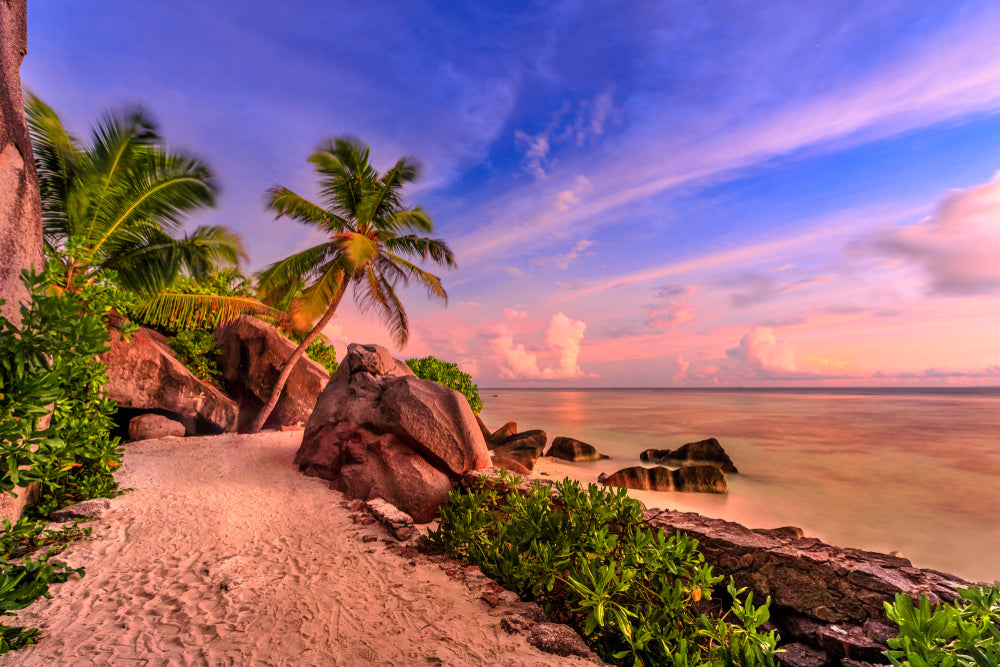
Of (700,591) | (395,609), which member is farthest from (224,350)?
(700,591)

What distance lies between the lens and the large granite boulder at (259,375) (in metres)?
14.1

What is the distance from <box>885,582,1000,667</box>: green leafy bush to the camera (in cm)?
183

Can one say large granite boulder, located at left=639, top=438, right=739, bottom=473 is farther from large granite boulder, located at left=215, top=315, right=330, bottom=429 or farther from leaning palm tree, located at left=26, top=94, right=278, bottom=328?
leaning palm tree, located at left=26, top=94, right=278, bottom=328

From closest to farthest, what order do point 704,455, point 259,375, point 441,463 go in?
point 441,463
point 259,375
point 704,455

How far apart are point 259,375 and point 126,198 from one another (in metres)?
6.10

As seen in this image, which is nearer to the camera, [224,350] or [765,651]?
[765,651]

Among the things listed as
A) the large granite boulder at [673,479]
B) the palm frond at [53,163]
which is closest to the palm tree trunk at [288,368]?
the palm frond at [53,163]

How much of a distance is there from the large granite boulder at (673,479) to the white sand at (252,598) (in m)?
8.03

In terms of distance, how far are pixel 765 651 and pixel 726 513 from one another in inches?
355

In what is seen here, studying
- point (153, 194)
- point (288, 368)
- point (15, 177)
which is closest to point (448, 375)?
point (288, 368)

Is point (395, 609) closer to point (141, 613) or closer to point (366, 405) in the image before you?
point (141, 613)

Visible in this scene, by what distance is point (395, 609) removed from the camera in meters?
3.76

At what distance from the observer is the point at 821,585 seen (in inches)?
166

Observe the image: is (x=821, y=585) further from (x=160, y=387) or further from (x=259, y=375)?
(x=259, y=375)
